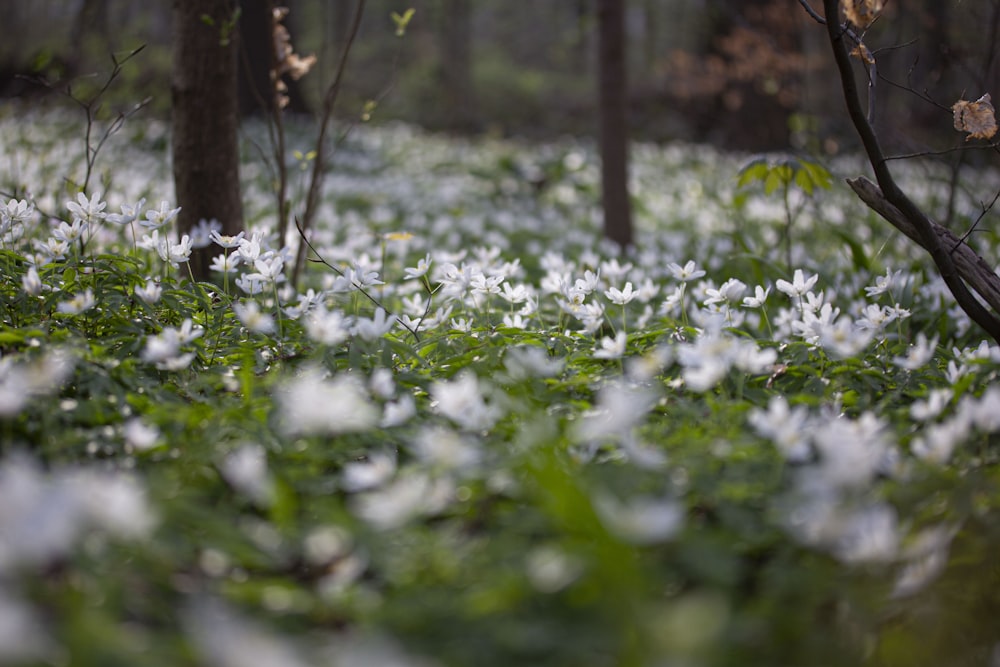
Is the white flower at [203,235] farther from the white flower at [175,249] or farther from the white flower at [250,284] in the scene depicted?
the white flower at [250,284]

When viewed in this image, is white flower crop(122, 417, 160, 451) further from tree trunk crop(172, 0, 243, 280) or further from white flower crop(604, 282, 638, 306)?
tree trunk crop(172, 0, 243, 280)

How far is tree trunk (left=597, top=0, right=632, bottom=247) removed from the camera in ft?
16.2

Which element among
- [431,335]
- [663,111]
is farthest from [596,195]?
[663,111]

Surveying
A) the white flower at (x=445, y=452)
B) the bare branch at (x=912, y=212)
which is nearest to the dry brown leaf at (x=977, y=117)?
the bare branch at (x=912, y=212)

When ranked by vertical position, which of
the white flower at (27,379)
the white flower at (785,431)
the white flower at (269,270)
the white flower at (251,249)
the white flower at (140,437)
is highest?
the white flower at (251,249)

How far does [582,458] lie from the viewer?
1.62 m

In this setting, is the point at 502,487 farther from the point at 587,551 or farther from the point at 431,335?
the point at 431,335

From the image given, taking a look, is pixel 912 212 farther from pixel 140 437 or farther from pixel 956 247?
pixel 140 437

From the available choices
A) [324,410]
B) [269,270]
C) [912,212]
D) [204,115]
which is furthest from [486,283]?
[204,115]

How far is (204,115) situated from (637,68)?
1097 inches

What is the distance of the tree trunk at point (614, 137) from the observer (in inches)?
194

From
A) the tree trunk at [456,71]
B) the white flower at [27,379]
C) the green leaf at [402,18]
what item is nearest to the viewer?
the white flower at [27,379]

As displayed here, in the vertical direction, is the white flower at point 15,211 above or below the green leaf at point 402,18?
below

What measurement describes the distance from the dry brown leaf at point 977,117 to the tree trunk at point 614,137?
2946 millimetres
